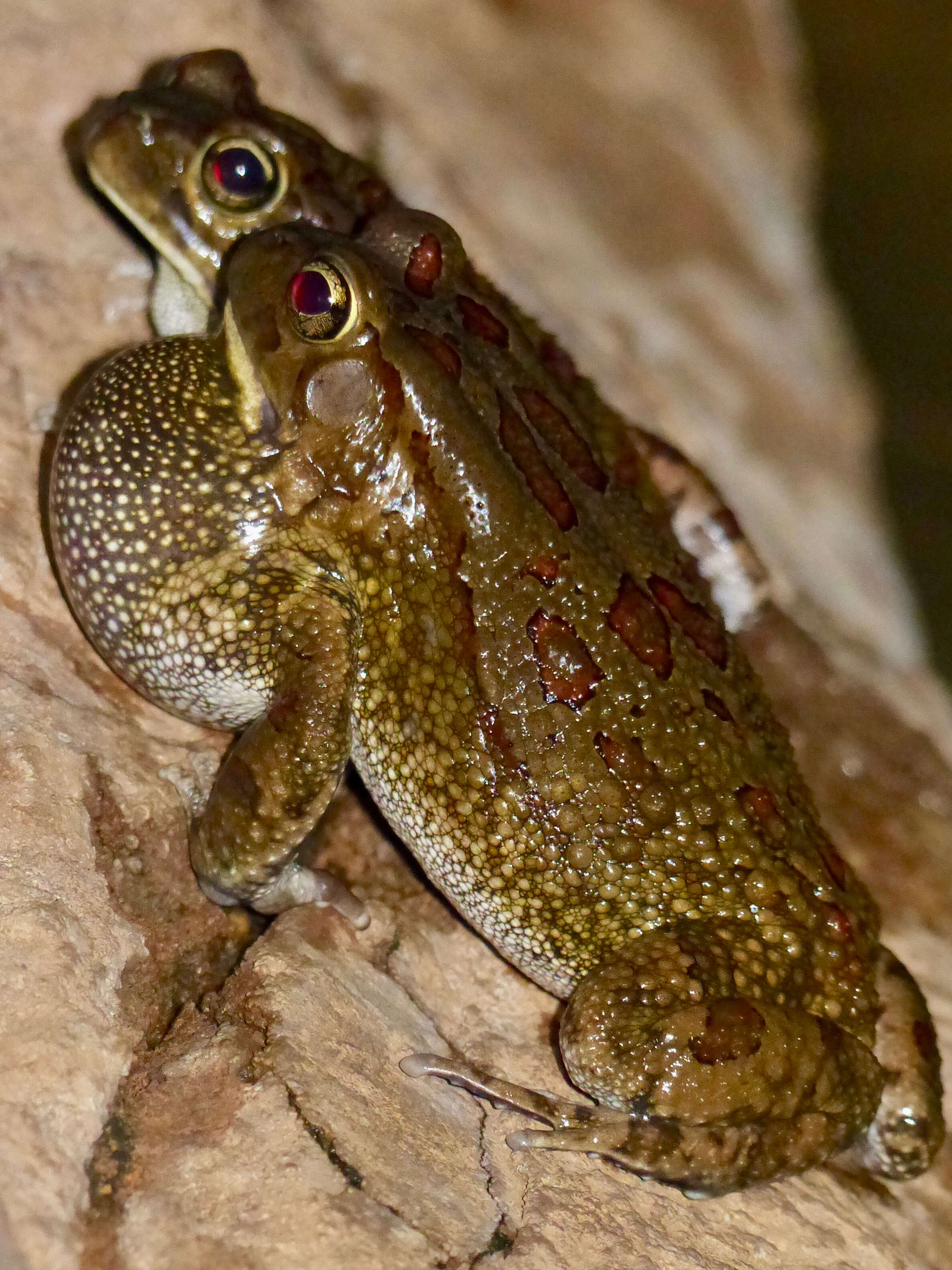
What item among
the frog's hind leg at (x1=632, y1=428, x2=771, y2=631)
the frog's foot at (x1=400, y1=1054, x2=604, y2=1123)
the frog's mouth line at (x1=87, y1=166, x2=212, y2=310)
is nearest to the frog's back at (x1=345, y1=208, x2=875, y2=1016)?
the frog's foot at (x1=400, y1=1054, x2=604, y2=1123)

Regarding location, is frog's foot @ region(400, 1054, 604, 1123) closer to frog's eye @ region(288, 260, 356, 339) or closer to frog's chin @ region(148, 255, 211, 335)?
frog's eye @ region(288, 260, 356, 339)

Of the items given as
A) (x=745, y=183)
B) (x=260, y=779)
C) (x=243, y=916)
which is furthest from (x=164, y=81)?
(x=745, y=183)

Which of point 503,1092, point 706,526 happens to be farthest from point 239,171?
point 503,1092

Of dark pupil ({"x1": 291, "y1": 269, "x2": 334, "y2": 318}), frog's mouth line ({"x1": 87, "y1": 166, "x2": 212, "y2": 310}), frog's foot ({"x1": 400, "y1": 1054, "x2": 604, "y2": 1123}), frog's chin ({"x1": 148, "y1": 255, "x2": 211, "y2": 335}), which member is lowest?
frog's foot ({"x1": 400, "y1": 1054, "x2": 604, "y2": 1123})

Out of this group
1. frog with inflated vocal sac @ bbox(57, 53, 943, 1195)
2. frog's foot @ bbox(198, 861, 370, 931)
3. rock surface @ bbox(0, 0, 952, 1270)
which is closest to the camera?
rock surface @ bbox(0, 0, 952, 1270)

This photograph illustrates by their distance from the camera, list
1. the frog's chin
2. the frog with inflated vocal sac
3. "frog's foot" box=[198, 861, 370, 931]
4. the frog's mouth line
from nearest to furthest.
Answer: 1. the frog with inflated vocal sac
2. "frog's foot" box=[198, 861, 370, 931]
3. the frog's mouth line
4. the frog's chin

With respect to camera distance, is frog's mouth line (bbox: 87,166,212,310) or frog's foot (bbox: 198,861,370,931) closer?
frog's foot (bbox: 198,861,370,931)

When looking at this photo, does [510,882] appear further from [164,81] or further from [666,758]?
[164,81]

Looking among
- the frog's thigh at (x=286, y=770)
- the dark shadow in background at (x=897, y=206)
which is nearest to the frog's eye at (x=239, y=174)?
the frog's thigh at (x=286, y=770)

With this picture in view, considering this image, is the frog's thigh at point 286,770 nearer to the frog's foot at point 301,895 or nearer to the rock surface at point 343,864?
the frog's foot at point 301,895
